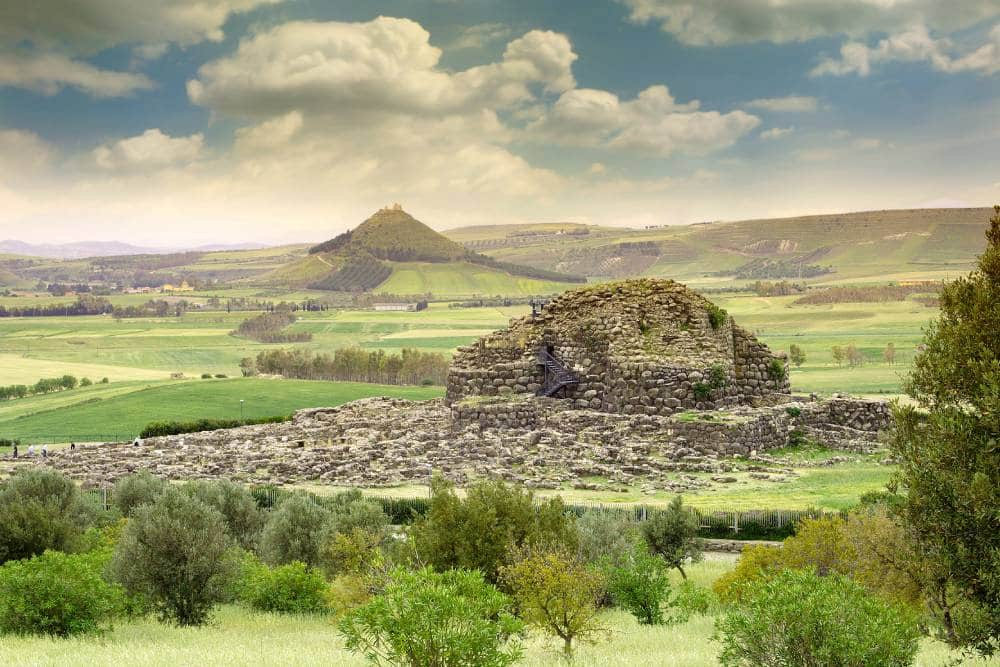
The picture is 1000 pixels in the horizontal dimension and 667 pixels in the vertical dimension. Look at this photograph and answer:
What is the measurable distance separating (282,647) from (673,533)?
13.4m

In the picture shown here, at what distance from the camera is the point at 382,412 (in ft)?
158

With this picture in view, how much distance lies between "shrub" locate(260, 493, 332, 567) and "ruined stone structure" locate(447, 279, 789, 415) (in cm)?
1688

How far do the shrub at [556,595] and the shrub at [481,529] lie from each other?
213 centimetres

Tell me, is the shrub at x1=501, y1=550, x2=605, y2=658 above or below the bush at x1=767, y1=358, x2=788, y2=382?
below

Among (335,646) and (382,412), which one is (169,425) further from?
(335,646)

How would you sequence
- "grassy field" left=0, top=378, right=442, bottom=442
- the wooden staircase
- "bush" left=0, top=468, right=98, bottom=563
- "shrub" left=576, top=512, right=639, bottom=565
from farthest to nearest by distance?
"grassy field" left=0, top=378, right=442, bottom=442 < the wooden staircase < "bush" left=0, top=468, right=98, bottom=563 < "shrub" left=576, top=512, right=639, bottom=565

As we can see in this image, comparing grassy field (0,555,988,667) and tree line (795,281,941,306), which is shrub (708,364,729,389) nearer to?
grassy field (0,555,988,667)

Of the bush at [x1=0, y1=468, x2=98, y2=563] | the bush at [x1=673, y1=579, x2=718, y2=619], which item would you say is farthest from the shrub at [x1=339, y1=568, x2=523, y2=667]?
the bush at [x1=0, y1=468, x2=98, y2=563]

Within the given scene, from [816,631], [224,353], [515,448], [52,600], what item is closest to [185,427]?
[515,448]

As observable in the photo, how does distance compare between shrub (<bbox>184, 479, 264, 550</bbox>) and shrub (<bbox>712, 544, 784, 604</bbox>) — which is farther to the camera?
shrub (<bbox>184, 479, 264, 550</bbox>)

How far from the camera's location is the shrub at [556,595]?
14023 millimetres

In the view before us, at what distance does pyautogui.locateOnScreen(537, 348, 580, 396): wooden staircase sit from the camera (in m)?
41.2

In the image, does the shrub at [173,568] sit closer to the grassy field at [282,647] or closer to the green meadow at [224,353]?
the grassy field at [282,647]

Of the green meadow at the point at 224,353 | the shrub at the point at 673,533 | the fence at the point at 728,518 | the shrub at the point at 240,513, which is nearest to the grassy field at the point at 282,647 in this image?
the shrub at the point at 673,533
